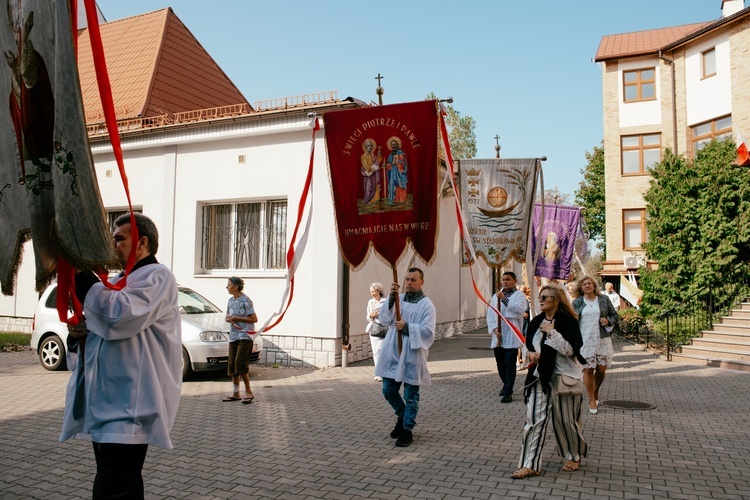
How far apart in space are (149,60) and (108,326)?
61.7ft

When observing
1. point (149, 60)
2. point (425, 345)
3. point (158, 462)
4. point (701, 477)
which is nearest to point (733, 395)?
point (701, 477)

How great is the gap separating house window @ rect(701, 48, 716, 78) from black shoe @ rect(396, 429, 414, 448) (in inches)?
999

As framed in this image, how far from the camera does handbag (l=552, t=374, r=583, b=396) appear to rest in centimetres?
555

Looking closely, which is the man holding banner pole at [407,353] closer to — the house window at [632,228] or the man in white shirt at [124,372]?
the man in white shirt at [124,372]

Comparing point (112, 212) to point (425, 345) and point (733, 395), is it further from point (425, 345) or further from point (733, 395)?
point (733, 395)

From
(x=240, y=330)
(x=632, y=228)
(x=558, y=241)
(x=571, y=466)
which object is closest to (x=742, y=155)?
(x=558, y=241)

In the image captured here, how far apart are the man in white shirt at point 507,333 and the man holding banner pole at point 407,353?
2693mm

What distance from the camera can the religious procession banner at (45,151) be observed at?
8.11 ft

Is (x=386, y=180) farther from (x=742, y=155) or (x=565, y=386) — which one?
(x=742, y=155)

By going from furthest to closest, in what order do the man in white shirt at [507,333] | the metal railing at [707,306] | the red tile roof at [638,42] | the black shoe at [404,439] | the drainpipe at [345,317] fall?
the red tile roof at [638,42] < the metal railing at [707,306] < the drainpipe at [345,317] < the man in white shirt at [507,333] < the black shoe at [404,439]

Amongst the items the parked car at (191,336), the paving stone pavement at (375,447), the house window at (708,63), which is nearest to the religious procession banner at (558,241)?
the paving stone pavement at (375,447)

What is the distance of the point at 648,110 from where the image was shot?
90.7 feet

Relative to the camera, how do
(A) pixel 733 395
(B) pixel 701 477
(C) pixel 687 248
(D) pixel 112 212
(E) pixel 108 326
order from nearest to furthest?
(E) pixel 108 326, (B) pixel 701 477, (A) pixel 733 395, (D) pixel 112 212, (C) pixel 687 248

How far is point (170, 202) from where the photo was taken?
14188 mm
